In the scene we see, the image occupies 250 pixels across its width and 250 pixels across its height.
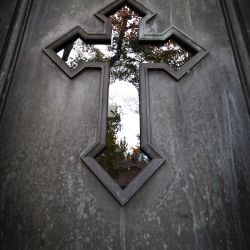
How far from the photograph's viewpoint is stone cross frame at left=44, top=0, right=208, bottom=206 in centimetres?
128

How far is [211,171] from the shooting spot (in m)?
1.30

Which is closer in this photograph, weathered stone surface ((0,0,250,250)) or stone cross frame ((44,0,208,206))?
weathered stone surface ((0,0,250,250))

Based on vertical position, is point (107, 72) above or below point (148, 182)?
above

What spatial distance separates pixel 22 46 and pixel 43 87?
0.38 m

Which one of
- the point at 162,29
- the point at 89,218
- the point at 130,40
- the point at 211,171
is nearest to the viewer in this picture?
the point at 89,218

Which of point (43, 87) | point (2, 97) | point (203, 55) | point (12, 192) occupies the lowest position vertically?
point (12, 192)

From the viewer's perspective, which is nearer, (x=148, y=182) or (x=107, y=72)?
(x=148, y=182)

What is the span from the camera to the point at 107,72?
1600 millimetres

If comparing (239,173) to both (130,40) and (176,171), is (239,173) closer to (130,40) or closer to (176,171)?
(176,171)

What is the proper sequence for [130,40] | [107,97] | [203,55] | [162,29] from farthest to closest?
1. [130,40]
2. [162,29]
3. [203,55]
4. [107,97]

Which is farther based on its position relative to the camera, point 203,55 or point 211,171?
point 203,55

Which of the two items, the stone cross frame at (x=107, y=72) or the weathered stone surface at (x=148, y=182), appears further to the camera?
the stone cross frame at (x=107, y=72)

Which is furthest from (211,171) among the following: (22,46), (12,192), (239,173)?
(22,46)

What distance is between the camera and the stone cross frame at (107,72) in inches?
50.3
